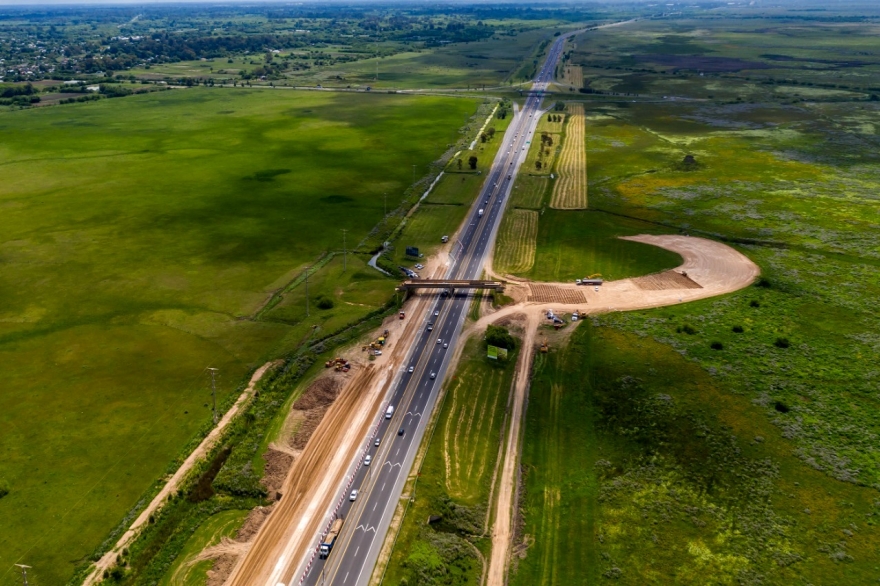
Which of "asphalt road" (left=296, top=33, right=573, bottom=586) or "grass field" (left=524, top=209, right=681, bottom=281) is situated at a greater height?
"grass field" (left=524, top=209, right=681, bottom=281)

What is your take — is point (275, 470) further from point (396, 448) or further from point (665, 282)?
point (665, 282)

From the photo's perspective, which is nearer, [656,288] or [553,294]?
[553,294]

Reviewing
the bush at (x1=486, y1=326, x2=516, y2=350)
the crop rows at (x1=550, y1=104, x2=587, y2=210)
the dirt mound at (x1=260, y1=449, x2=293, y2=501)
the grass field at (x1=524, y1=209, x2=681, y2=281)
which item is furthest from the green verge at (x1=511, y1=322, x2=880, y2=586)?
the crop rows at (x1=550, y1=104, x2=587, y2=210)

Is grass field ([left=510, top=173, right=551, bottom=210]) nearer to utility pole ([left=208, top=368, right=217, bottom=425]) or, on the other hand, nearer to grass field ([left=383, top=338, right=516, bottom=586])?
grass field ([left=383, top=338, right=516, bottom=586])

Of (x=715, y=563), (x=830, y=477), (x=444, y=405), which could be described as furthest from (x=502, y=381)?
(x=830, y=477)

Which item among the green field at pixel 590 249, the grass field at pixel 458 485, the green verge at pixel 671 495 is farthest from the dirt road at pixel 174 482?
the green field at pixel 590 249

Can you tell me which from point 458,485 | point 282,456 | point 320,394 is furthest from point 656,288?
point 282,456

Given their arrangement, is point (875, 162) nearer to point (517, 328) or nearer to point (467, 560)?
point (517, 328)
